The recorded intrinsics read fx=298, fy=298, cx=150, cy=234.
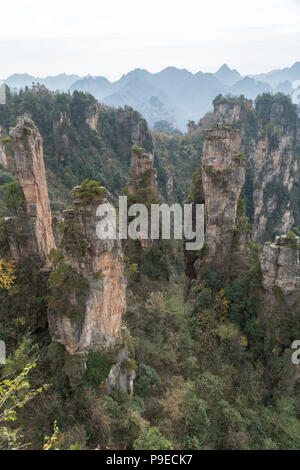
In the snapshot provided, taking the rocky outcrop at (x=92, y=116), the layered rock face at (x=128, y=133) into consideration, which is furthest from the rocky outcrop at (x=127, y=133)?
the rocky outcrop at (x=92, y=116)

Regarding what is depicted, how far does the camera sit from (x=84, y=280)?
42.7ft

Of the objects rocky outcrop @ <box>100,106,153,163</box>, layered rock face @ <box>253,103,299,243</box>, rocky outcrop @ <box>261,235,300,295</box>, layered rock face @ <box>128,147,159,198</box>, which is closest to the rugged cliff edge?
rocky outcrop @ <box>261,235,300,295</box>

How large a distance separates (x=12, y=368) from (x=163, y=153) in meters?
73.3

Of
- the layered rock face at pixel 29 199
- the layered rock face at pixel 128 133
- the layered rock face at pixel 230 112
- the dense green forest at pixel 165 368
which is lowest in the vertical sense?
the dense green forest at pixel 165 368

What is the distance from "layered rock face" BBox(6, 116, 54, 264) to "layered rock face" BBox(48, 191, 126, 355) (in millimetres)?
5093

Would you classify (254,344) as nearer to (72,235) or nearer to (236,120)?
(72,235)

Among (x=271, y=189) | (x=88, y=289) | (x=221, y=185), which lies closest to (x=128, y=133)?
(x=271, y=189)

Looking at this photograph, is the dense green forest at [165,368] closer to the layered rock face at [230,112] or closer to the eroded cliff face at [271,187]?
the eroded cliff face at [271,187]

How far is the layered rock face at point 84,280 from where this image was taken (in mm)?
12742

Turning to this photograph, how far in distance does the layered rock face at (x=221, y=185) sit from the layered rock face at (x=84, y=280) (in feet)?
40.6

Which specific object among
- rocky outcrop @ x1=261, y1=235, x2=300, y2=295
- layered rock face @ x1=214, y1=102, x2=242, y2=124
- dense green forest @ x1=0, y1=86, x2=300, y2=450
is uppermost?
layered rock face @ x1=214, y1=102, x2=242, y2=124

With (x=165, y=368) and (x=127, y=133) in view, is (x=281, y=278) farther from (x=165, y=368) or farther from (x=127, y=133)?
(x=127, y=133)

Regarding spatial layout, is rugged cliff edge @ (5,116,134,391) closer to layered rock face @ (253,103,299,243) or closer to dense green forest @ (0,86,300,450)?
dense green forest @ (0,86,300,450)

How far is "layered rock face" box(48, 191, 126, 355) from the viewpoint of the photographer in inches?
502
